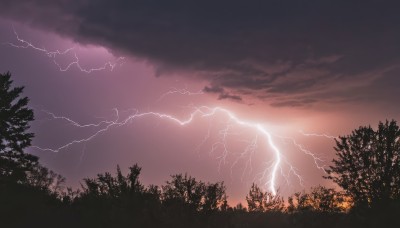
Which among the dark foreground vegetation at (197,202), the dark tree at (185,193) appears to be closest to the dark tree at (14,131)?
the dark foreground vegetation at (197,202)

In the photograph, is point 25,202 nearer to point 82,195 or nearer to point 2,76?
point 82,195

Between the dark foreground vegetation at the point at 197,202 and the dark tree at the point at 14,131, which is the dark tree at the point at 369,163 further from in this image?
the dark tree at the point at 14,131

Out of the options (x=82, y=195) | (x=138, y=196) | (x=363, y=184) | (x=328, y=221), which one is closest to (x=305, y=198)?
(x=363, y=184)

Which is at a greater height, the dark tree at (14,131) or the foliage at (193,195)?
the dark tree at (14,131)

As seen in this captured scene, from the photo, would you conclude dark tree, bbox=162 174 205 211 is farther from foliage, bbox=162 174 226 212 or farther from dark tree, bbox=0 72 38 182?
dark tree, bbox=0 72 38 182

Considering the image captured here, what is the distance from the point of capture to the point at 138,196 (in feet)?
72.1

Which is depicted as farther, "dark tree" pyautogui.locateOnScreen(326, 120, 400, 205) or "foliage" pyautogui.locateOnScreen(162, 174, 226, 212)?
"dark tree" pyautogui.locateOnScreen(326, 120, 400, 205)

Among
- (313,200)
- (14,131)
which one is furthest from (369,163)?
(14,131)

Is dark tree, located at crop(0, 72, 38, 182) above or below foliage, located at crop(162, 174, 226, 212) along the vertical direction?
above

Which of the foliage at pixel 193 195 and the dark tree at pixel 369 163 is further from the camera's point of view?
the dark tree at pixel 369 163

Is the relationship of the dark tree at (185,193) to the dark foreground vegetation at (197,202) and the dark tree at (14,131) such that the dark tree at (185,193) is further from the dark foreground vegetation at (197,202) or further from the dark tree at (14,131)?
the dark tree at (14,131)

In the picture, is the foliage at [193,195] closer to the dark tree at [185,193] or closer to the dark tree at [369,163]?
the dark tree at [185,193]

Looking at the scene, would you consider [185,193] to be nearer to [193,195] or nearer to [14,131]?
[193,195]

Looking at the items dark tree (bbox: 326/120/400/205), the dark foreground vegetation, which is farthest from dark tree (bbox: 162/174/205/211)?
dark tree (bbox: 326/120/400/205)
